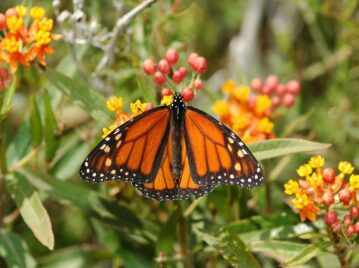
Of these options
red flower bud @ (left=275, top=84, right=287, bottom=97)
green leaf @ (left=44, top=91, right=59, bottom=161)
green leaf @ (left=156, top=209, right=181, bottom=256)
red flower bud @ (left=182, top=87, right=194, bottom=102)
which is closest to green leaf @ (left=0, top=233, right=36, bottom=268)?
green leaf @ (left=44, top=91, right=59, bottom=161)

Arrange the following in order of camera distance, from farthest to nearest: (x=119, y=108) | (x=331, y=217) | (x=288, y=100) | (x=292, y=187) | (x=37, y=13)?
(x=288, y=100)
(x=37, y=13)
(x=119, y=108)
(x=292, y=187)
(x=331, y=217)

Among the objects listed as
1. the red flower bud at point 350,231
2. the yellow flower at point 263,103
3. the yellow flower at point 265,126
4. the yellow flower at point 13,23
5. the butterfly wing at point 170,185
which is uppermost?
the yellow flower at point 13,23

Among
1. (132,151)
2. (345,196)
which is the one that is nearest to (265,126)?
(345,196)

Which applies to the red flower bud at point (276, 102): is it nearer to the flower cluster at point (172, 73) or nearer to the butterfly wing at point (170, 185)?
the flower cluster at point (172, 73)

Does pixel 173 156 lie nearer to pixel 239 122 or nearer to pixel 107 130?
pixel 107 130

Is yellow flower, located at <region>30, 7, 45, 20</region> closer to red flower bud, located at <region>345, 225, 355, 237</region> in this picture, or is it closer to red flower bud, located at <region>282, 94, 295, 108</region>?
red flower bud, located at <region>282, 94, 295, 108</region>

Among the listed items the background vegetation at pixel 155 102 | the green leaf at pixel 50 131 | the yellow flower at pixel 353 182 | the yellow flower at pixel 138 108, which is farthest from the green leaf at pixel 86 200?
the yellow flower at pixel 353 182
